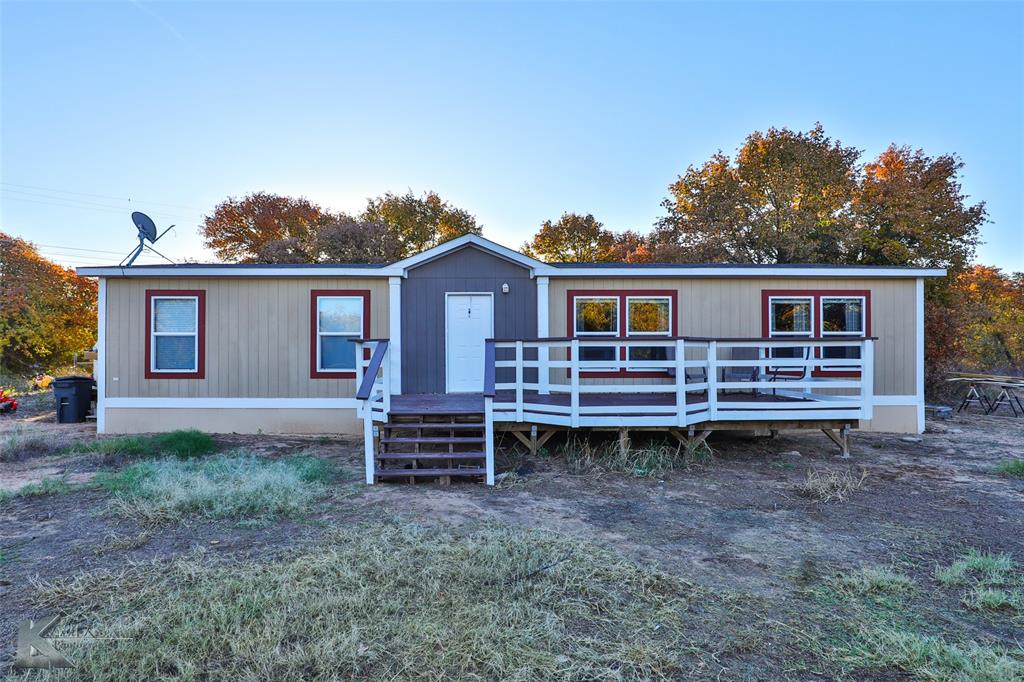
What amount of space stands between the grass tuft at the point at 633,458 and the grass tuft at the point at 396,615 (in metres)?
2.50

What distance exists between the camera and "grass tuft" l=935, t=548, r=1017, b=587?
3.16 metres

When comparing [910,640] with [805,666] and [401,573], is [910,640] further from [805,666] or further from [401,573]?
[401,573]

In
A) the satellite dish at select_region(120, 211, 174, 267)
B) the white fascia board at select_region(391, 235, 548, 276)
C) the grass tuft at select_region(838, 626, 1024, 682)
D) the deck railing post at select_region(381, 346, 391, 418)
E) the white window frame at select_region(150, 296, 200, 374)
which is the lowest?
the grass tuft at select_region(838, 626, 1024, 682)

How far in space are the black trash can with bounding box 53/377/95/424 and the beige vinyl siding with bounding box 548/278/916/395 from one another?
29.0 feet

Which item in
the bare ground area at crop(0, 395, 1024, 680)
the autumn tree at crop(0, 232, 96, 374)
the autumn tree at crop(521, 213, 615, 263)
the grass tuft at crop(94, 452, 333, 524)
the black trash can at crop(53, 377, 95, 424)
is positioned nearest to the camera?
the bare ground area at crop(0, 395, 1024, 680)

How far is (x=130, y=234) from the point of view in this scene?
977cm

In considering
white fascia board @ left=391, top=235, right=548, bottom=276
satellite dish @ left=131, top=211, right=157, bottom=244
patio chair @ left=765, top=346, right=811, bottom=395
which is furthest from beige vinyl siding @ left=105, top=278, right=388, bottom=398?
patio chair @ left=765, top=346, right=811, bottom=395

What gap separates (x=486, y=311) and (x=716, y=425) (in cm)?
387

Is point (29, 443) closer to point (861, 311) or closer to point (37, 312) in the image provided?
point (861, 311)

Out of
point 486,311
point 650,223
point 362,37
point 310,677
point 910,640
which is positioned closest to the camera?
point 310,677

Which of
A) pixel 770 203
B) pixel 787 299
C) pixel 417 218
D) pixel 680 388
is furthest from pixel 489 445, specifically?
pixel 417 218

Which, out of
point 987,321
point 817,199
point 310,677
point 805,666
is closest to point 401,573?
point 310,677

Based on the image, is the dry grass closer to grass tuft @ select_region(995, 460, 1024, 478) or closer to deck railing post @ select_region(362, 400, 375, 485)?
grass tuft @ select_region(995, 460, 1024, 478)

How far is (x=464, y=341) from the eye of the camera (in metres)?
8.27
